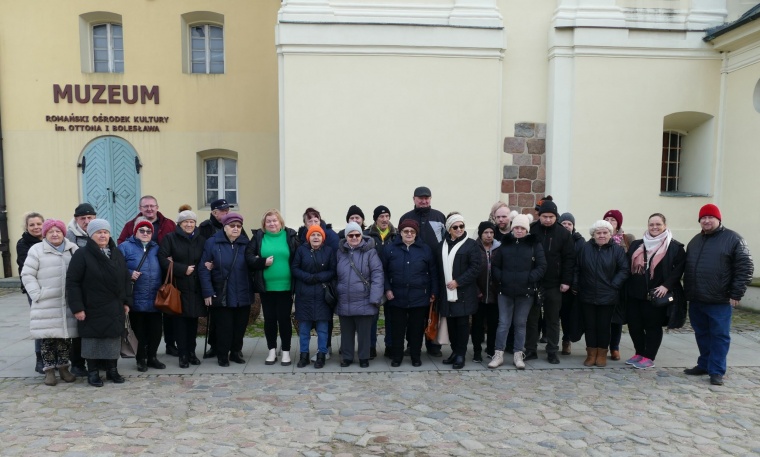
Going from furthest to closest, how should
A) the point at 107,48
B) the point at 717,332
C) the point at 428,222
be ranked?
the point at 107,48
the point at 428,222
the point at 717,332

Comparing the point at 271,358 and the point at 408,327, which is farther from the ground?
the point at 408,327

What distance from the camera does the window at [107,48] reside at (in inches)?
478

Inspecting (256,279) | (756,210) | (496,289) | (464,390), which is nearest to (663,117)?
(756,210)

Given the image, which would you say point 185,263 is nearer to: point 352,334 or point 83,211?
point 83,211

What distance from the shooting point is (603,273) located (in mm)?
5832

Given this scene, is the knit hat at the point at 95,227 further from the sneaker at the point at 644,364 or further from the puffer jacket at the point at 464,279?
the sneaker at the point at 644,364

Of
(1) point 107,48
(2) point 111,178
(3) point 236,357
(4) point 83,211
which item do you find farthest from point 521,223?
(1) point 107,48

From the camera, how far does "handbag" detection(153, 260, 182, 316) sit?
561 cm

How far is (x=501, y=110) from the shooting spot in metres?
9.93

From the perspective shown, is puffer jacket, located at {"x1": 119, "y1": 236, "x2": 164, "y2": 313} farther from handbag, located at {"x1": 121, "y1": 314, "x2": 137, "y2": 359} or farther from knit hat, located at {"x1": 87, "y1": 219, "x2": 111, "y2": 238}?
knit hat, located at {"x1": 87, "y1": 219, "x2": 111, "y2": 238}

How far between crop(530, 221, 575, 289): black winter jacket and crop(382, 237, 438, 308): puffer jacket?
1.22m

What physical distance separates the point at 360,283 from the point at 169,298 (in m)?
Answer: 1.99

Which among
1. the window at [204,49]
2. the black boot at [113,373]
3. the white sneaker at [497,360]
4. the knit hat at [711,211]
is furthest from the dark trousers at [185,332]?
the window at [204,49]

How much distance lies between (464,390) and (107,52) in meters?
11.2
